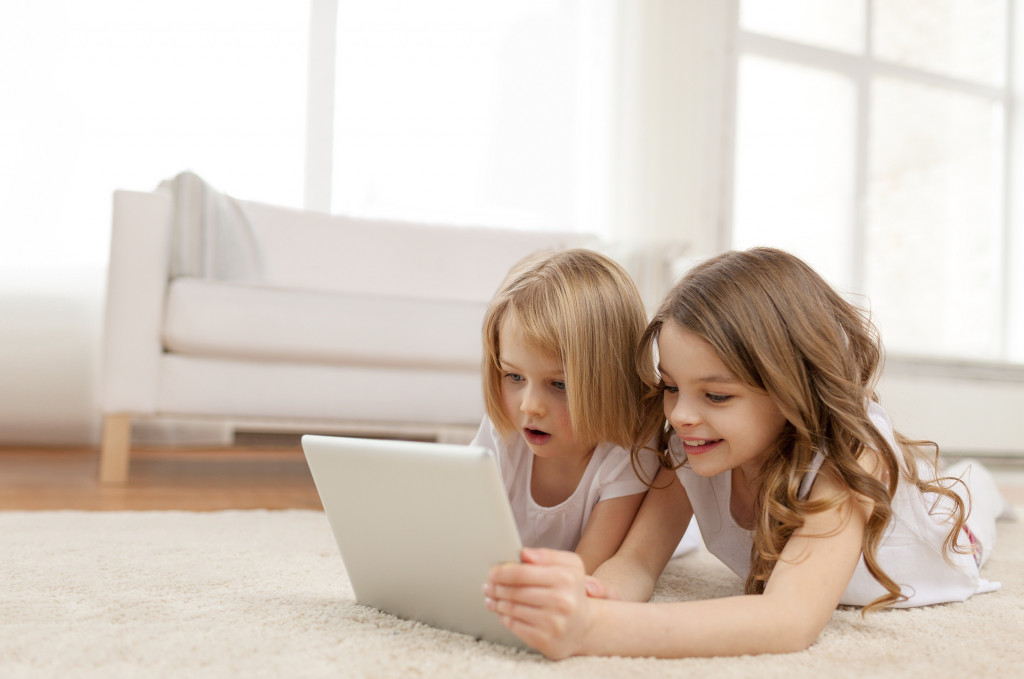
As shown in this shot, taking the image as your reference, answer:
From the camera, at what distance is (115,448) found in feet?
5.84

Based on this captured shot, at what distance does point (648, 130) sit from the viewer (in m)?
3.57

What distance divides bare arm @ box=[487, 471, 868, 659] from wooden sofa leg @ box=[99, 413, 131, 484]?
142 cm

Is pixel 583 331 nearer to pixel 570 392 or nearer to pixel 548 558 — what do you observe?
pixel 570 392

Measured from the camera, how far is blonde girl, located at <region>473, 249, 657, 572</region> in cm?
85

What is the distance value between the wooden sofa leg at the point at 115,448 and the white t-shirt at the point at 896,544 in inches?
51.7

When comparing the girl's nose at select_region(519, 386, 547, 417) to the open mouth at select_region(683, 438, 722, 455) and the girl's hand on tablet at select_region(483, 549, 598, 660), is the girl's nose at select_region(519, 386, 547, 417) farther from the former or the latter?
the girl's hand on tablet at select_region(483, 549, 598, 660)

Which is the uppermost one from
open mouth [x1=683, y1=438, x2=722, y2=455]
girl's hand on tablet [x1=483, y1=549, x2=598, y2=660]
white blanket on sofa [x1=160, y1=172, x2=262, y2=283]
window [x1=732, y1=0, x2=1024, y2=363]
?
window [x1=732, y1=0, x2=1024, y2=363]

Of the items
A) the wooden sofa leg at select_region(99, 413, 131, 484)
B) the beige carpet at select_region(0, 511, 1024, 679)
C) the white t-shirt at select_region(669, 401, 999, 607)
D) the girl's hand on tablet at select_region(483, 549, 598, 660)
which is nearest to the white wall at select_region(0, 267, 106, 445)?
the wooden sofa leg at select_region(99, 413, 131, 484)

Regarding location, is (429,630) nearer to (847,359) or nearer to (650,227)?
(847,359)

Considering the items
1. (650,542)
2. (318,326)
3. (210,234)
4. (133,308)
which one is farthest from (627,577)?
(210,234)

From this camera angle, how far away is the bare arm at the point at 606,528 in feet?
2.93

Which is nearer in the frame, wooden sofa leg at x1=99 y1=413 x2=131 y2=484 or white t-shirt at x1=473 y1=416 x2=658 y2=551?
white t-shirt at x1=473 y1=416 x2=658 y2=551

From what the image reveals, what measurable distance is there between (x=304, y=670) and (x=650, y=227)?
3.14 meters

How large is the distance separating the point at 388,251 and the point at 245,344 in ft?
2.89
